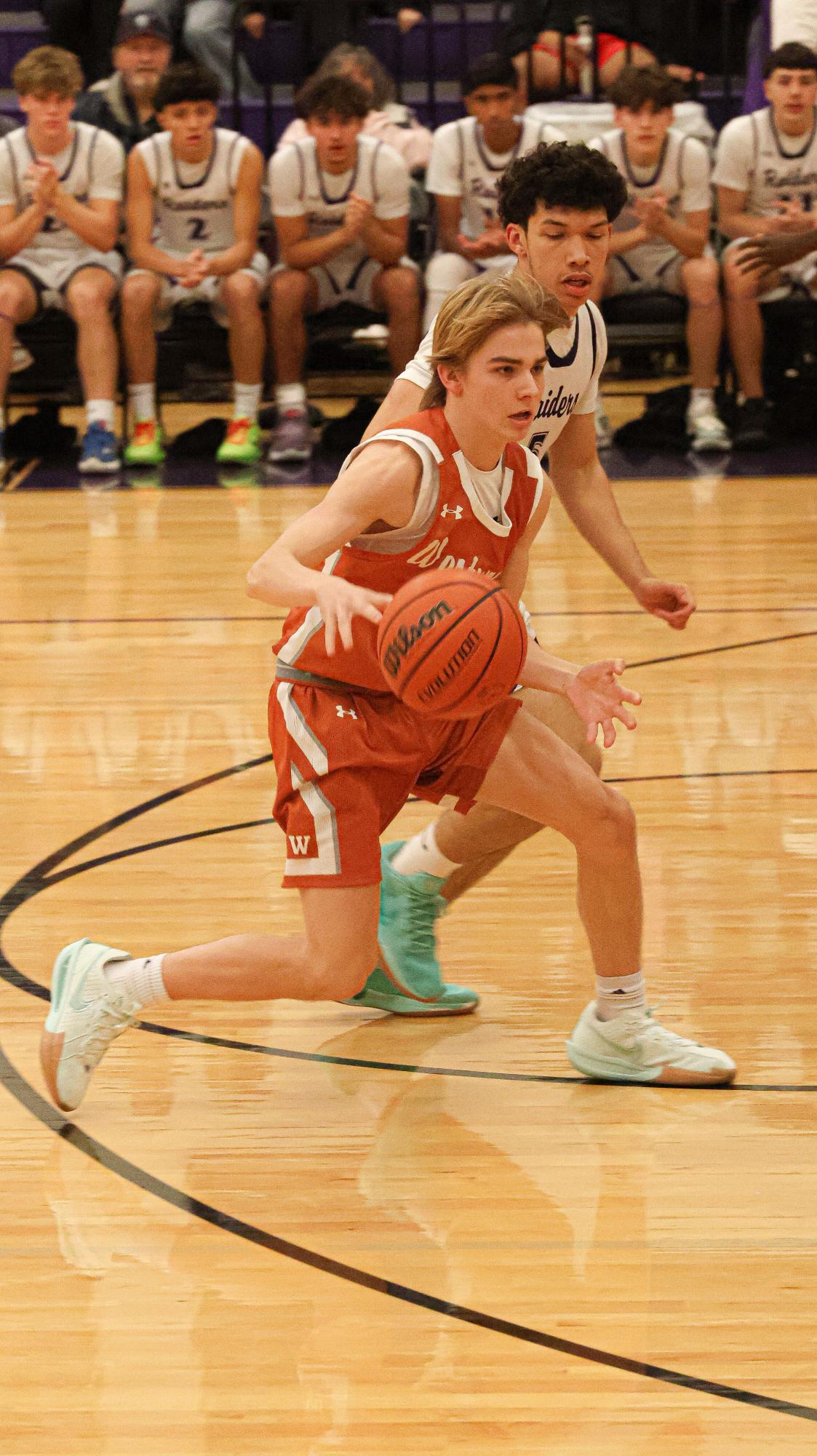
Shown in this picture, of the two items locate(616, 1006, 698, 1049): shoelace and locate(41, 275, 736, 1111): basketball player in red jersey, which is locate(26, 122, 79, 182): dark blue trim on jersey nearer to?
locate(41, 275, 736, 1111): basketball player in red jersey

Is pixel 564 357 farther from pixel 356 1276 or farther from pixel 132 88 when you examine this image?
pixel 132 88

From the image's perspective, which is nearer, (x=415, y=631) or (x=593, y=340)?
(x=415, y=631)

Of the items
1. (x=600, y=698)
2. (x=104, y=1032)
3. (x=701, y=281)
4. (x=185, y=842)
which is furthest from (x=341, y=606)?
(x=701, y=281)

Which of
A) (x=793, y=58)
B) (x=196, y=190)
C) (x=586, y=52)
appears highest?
(x=793, y=58)

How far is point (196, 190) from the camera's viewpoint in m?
8.65

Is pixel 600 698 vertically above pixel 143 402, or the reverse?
pixel 600 698

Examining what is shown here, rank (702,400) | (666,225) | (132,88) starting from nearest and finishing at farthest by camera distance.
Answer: (666,225) → (702,400) → (132,88)

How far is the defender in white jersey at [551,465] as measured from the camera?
3365 mm

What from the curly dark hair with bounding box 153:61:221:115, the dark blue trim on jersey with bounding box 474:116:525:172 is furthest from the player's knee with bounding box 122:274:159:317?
the dark blue trim on jersey with bounding box 474:116:525:172

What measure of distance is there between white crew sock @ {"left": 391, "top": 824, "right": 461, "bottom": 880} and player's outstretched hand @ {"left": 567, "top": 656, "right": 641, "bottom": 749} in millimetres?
742

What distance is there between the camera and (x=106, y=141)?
338 inches

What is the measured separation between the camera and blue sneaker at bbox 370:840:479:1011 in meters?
3.51

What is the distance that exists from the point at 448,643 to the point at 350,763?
369mm

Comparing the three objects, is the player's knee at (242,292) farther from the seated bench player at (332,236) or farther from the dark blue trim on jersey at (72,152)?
the dark blue trim on jersey at (72,152)
